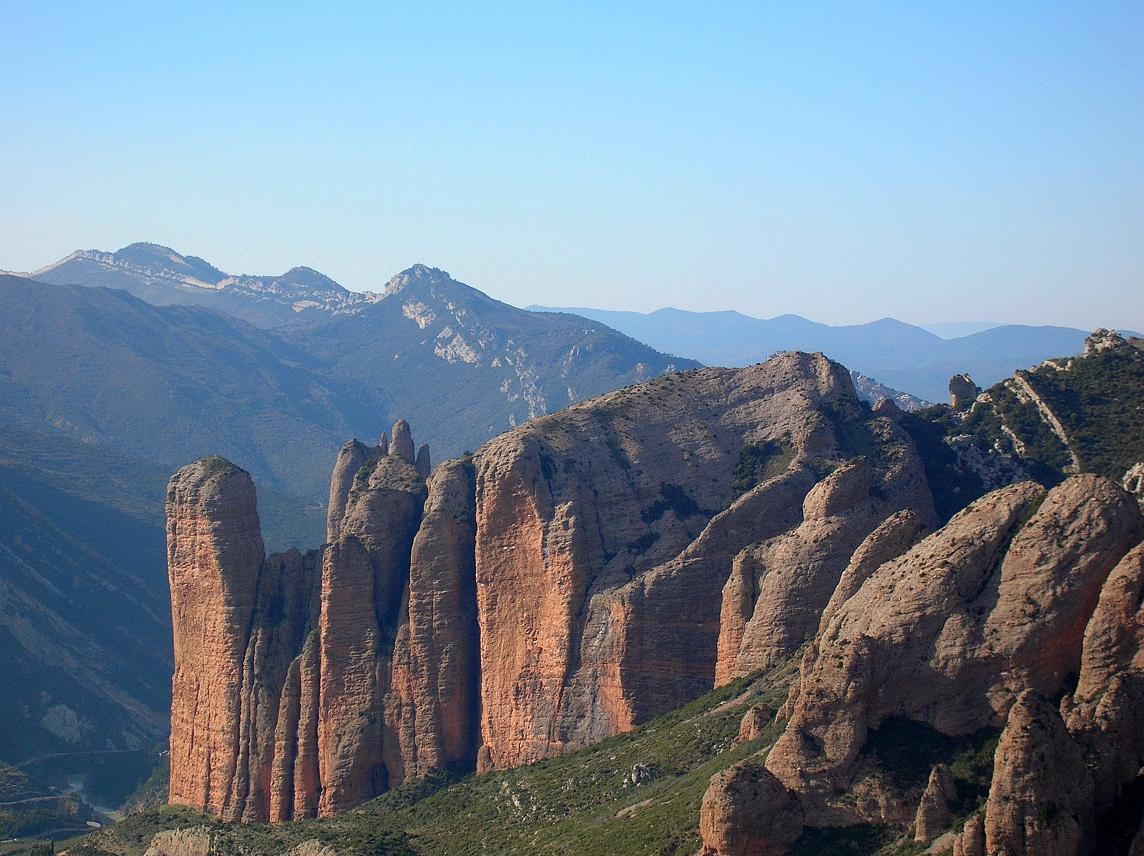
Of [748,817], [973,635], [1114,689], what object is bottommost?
[748,817]

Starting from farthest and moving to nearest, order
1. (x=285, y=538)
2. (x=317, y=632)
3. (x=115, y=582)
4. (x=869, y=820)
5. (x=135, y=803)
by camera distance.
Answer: (x=285, y=538)
(x=115, y=582)
(x=135, y=803)
(x=317, y=632)
(x=869, y=820)

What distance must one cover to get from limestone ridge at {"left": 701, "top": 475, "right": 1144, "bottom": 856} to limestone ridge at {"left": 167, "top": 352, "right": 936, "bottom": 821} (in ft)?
46.4

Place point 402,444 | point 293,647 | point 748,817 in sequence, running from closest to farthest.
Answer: point 748,817 < point 293,647 < point 402,444

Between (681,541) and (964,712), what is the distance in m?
23.6

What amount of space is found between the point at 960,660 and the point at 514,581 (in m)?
25.4

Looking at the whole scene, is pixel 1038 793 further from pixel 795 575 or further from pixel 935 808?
pixel 795 575

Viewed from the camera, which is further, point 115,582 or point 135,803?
point 115,582

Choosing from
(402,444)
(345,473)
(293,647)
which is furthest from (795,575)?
(345,473)

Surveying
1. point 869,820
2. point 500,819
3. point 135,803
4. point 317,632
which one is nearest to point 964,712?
point 869,820

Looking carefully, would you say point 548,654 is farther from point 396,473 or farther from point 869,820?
point 869,820

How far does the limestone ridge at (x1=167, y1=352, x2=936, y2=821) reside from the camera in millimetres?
59594

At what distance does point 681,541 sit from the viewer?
62.7 meters

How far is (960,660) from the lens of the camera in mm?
39656

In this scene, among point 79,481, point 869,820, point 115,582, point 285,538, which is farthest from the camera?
point 79,481
